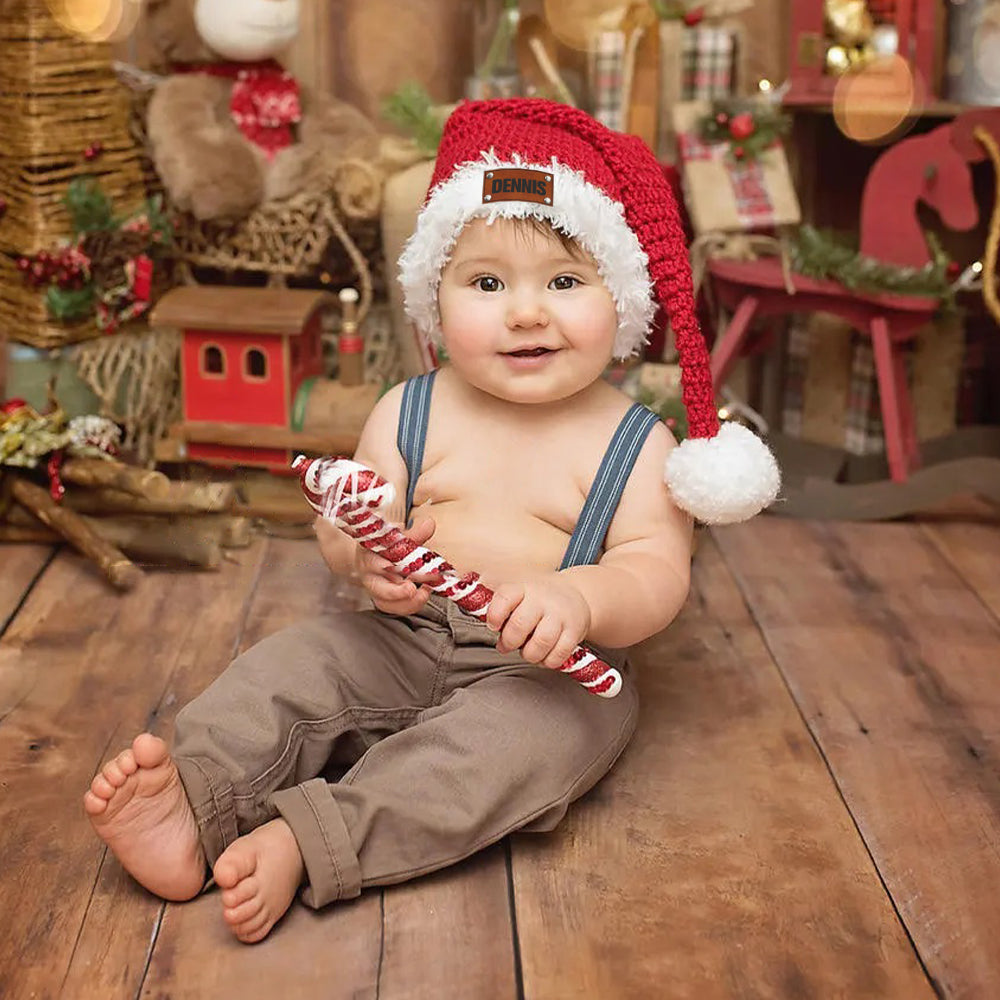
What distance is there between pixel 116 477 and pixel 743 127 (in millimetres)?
1071

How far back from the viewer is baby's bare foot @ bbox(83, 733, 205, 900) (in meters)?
1.13

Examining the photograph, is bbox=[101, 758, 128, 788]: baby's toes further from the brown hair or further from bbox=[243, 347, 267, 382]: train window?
bbox=[243, 347, 267, 382]: train window

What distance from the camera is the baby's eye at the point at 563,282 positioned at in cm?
135

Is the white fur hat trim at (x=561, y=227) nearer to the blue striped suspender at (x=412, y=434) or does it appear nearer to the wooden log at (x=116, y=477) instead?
the blue striped suspender at (x=412, y=434)

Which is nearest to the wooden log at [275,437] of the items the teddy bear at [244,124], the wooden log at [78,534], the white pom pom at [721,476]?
the wooden log at [78,534]

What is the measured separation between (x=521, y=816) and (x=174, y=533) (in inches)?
35.2

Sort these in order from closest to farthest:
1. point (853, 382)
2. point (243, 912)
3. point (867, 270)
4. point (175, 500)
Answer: point (243, 912), point (175, 500), point (867, 270), point (853, 382)

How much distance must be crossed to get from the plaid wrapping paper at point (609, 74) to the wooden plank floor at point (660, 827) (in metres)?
0.76

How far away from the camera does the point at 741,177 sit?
2197 mm

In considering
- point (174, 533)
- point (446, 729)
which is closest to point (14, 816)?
point (446, 729)

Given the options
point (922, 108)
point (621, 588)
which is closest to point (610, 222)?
point (621, 588)

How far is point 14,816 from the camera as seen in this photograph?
1313 mm

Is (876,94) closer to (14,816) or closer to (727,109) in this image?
(727,109)

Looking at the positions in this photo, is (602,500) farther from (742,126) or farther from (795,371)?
(795,371)
